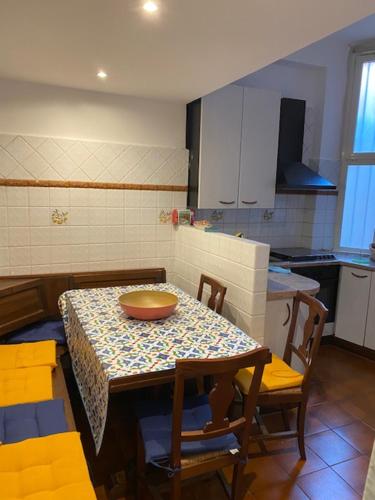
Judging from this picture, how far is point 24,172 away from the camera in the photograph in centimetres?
260

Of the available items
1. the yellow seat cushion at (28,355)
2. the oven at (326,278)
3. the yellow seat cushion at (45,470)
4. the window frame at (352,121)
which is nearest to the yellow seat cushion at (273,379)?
the yellow seat cushion at (45,470)

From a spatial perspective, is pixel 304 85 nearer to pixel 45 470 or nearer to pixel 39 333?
pixel 39 333

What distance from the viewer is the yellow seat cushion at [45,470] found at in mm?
1177

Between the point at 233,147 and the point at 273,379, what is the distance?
183 centimetres

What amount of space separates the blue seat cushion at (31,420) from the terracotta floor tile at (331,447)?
142 centimetres

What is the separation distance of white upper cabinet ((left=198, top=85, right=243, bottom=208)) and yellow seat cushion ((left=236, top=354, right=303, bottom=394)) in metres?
1.41

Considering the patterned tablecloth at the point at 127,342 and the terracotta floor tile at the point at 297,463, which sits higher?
the patterned tablecloth at the point at 127,342

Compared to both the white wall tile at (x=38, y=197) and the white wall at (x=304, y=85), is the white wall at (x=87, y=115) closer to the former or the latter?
the white wall tile at (x=38, y=197)

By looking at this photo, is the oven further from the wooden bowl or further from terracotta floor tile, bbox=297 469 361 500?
terracotta floor tile, bbox=297 469 361 500

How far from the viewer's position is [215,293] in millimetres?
2330

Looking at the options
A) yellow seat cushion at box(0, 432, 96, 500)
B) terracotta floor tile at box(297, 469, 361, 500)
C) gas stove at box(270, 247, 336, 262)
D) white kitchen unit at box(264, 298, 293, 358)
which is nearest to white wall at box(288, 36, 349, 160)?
gas stove at box(270, 247, 336, 262)

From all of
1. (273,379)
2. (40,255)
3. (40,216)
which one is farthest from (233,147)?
(273,379)

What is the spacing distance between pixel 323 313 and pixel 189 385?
100 centimetres

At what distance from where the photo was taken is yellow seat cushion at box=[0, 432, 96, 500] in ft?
3.86
